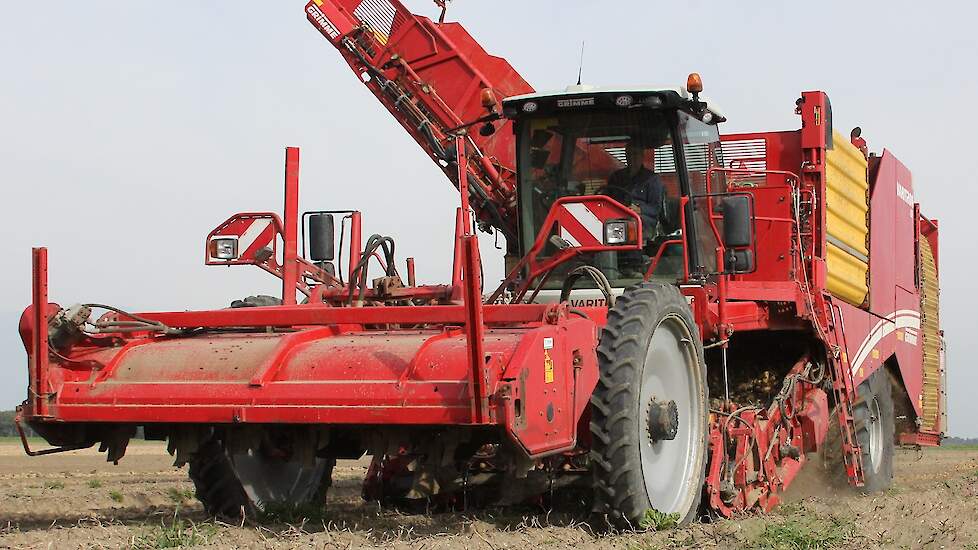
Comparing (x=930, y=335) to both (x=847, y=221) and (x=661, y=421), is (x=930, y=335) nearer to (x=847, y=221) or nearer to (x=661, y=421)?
(x=847, y=221)

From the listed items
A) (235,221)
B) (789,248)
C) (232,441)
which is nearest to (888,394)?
(789,248)

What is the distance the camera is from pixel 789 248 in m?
9.38

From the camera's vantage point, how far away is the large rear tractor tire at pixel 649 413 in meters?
5.93

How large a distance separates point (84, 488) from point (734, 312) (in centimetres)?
547

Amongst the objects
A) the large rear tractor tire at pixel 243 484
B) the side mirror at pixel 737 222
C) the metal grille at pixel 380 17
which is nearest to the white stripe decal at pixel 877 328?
the side mirror at pixel 737 222

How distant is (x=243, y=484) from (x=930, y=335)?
8295 millimetres

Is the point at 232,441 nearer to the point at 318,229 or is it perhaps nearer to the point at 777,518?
the point at 318,229

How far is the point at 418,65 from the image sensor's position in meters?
13.7

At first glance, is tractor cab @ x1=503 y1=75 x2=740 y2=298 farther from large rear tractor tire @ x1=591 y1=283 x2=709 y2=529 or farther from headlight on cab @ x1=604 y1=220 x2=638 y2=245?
large rear tractor tire @ x1=591 y1=283 x2=709 y2=529

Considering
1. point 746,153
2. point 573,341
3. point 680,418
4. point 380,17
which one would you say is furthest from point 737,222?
point 380,17

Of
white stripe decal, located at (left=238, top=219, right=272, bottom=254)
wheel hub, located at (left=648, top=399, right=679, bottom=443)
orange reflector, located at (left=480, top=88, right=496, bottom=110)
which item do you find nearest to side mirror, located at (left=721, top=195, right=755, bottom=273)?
wheel hub, located at (left=648, top=399, right=679, bottom=443)

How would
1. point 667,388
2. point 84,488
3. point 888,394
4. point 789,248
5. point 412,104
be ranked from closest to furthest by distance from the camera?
point 667,388 < point 789,248 < point 84,488 < point 888,394 < point 412,104

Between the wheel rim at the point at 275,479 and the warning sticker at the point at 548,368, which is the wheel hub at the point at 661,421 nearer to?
the warning sticker at the point at 548,368

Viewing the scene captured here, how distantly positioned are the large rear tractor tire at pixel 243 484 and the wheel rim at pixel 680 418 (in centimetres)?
195
